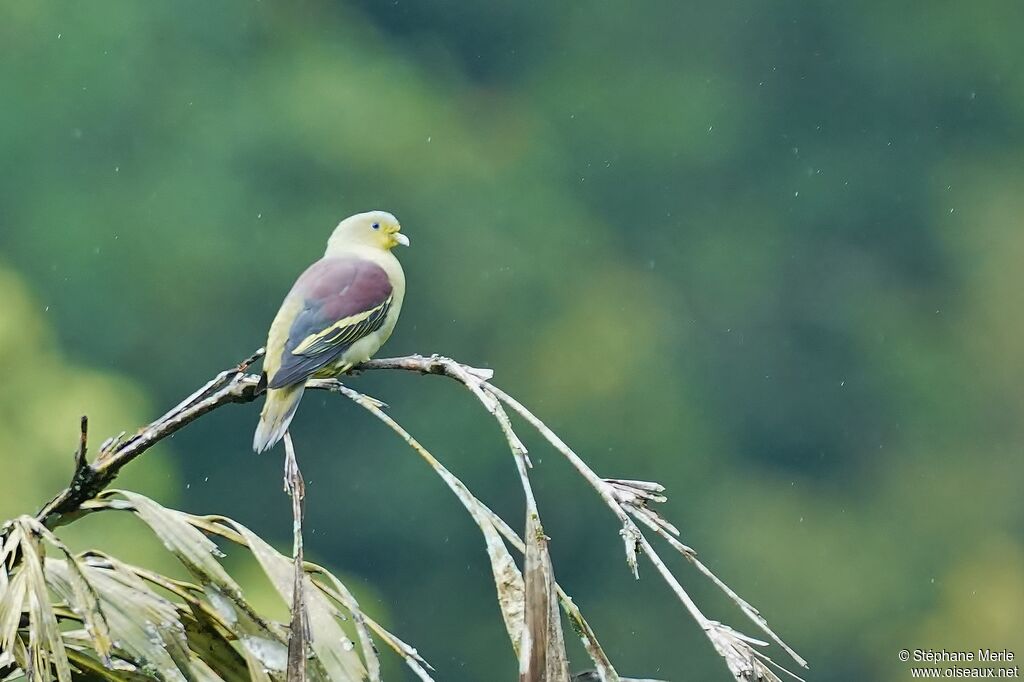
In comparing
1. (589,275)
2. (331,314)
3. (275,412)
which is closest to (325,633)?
(275,412)

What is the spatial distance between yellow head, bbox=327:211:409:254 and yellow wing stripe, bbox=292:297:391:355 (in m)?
0.27

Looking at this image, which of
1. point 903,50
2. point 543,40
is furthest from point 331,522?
point 903,50

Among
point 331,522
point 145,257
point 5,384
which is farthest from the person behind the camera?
point 145,257

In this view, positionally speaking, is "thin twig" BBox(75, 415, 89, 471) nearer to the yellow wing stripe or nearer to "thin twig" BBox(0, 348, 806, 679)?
"thin twig" BBox(0, 348, 806, 679)

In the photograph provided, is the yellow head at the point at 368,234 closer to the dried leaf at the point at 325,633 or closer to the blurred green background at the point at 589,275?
the dried leaf at the point at 325,633

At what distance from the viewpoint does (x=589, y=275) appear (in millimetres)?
14570

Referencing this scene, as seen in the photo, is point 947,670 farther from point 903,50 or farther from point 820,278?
point 903,50

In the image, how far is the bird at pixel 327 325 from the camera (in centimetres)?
235

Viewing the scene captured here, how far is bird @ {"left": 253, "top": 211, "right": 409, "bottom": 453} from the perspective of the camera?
2.35 meters

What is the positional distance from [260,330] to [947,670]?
5.13m

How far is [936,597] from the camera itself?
13797 mm

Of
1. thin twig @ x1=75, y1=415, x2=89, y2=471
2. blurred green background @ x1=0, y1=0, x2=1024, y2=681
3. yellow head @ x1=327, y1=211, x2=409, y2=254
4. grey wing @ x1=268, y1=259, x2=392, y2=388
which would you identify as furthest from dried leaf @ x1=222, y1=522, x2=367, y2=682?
blurred green background @ x1=0, y1=0, x2=1024, y2=681

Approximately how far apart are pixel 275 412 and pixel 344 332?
0.55 feet

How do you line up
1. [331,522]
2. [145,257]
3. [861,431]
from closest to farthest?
1. [331,522]
2. [145,257]
3. [861,431]
